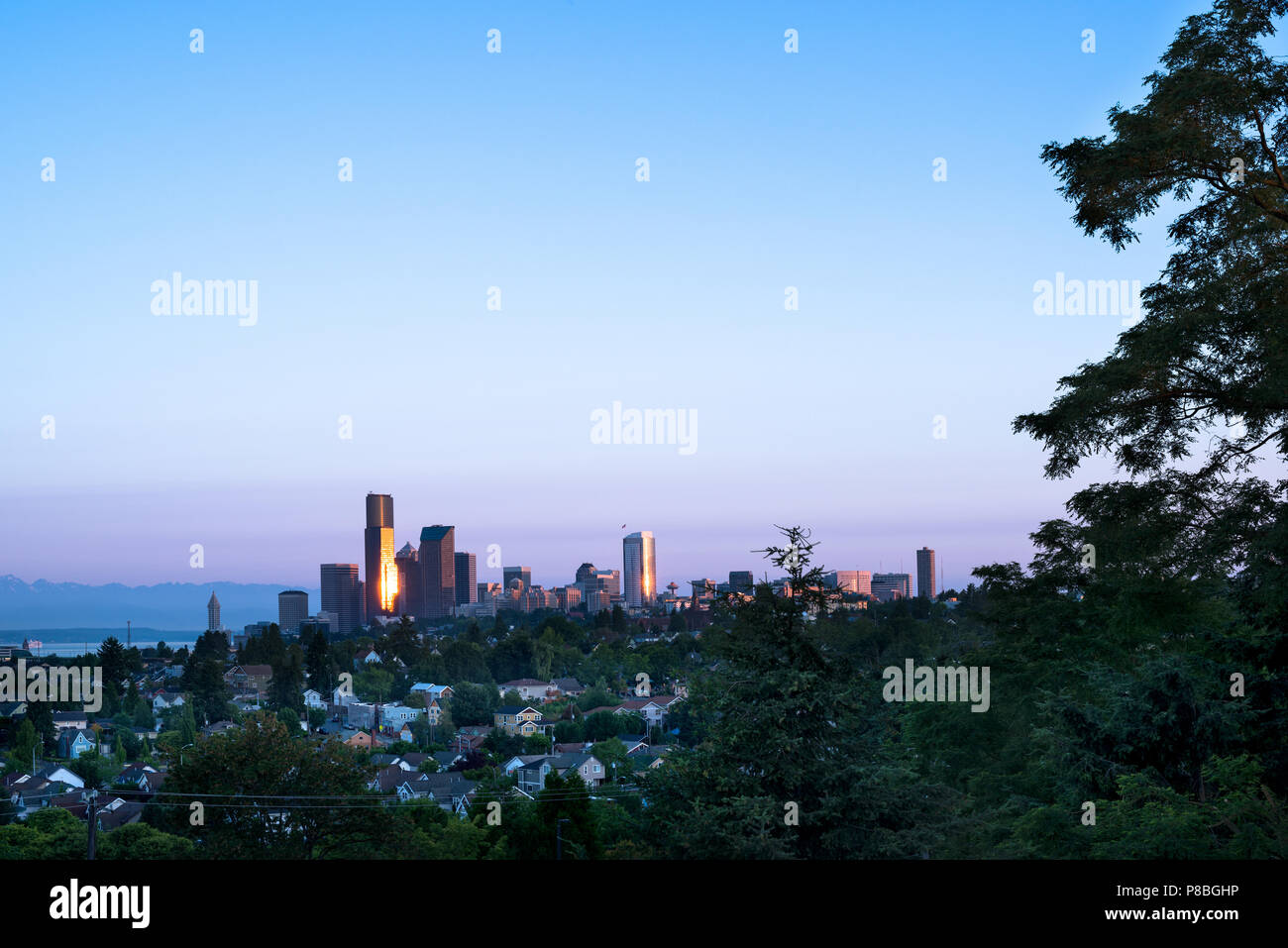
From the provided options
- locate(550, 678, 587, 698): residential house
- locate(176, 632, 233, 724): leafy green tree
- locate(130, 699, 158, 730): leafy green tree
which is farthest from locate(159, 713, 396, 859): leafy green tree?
locate(550, 678, 587, 698): residential house

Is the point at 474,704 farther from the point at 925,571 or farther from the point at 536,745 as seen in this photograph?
the point at 925,571

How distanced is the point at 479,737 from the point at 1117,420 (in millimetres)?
62303

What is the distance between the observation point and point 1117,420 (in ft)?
48.8

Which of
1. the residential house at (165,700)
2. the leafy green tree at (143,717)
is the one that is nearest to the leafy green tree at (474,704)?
the residential house at (165,700)

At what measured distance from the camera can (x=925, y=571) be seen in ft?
333

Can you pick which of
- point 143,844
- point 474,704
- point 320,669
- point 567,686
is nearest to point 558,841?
point 143,844

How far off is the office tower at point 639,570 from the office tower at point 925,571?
5322 cm

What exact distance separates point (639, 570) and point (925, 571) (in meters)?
87.3

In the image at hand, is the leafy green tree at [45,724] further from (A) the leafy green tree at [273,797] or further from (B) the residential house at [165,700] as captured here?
(A) the leafy green tree at [273,797]

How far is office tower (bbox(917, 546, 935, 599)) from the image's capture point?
9862 centimetres

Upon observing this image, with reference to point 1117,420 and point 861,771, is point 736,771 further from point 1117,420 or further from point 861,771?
point 1117,420

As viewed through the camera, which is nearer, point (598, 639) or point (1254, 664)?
point (1254, 664)
